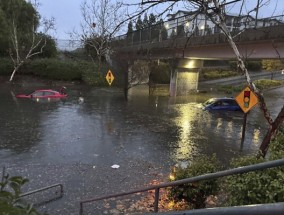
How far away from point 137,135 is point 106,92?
933 inches

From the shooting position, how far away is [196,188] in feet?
26.0

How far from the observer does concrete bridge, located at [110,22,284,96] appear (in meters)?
24.0

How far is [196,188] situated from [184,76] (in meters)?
36.8

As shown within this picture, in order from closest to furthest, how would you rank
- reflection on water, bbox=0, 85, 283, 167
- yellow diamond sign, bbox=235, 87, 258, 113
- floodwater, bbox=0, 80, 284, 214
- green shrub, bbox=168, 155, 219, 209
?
1. green shrub, bbox=168, 155, 219, 209
2. floodwater, bbox=0, 80, 284, 214
3. reflection on water, bbox=0, 85, 283, 167
4. yellow diamond sign, bbox=235, 87, 258, 113

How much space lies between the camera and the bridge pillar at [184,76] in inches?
1695

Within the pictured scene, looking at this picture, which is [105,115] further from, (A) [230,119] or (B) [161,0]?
(B) [161,0]

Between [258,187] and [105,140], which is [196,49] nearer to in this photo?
[105,140]

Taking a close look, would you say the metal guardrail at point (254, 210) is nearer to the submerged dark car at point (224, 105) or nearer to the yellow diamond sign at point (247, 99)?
the yellow diamond sign at point (247, 99)

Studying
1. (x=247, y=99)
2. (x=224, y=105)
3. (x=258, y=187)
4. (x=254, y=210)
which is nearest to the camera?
(x=254, y=210)

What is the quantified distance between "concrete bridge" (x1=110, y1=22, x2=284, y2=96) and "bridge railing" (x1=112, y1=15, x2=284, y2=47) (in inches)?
12.1

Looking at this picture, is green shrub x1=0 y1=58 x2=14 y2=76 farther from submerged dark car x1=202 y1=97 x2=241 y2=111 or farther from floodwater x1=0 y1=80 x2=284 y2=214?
submerged dark car x1=202 y1=97 x2=241 y2=111

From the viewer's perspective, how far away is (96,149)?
1725 cm

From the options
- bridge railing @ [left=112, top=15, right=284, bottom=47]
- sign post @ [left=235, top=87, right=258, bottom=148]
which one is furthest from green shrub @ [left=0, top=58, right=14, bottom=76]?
sign post @ [left=235, top=87, right=258, bottom=148]

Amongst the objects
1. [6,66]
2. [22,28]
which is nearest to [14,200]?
[6,66]
